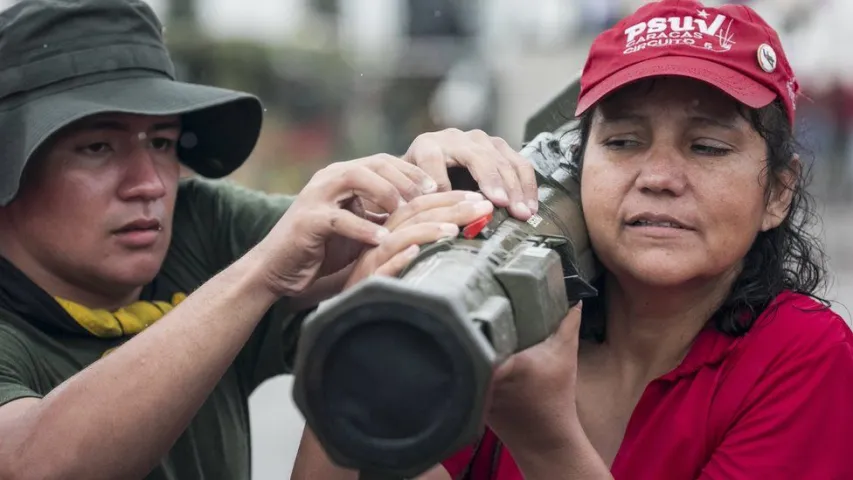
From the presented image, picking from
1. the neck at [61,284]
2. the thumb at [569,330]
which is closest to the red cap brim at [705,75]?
the thumb at [569,330]

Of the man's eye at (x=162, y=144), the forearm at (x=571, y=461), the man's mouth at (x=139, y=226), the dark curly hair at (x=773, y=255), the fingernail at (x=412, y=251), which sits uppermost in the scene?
the fingernail at (x=412, y=251)

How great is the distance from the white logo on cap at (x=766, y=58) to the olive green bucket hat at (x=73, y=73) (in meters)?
1.43

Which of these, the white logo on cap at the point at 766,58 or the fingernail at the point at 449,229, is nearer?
the fingernail at the point at 449,229

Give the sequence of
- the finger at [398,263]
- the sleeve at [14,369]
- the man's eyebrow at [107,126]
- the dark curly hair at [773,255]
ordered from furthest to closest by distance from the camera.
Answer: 1. the man's eyebrow at [107,126]
2. the sleeve at [14,369]
3. the dark curly hair at [773,255]
4. the finger at [398,263]

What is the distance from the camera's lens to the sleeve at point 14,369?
2.87 meters

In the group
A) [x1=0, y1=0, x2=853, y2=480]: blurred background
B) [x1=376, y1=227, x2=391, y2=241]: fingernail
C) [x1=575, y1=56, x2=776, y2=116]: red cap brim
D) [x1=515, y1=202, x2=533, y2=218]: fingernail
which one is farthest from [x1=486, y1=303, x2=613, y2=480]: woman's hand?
[x1=0, y1=0, x2=853, y2=480]: blurred background

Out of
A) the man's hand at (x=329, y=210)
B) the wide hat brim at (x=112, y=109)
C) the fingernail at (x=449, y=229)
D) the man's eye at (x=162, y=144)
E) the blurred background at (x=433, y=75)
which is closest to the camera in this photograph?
the fingernail at (x=449, y=229)

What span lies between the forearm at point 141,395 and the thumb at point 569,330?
2.15ft

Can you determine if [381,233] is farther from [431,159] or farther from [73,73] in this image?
[73,73]

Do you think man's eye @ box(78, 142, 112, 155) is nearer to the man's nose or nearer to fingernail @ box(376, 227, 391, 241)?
the man's nose

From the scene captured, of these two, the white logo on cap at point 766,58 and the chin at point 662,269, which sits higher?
the white logo on cap at point 766,58

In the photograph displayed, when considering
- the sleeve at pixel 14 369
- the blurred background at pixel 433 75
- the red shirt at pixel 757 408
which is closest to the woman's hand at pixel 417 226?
the red shirt at pixel 757 408

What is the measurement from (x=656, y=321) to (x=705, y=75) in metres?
0.59

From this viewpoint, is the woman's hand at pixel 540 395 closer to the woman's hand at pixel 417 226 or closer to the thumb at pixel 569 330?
the thumb at pixel 569 330
